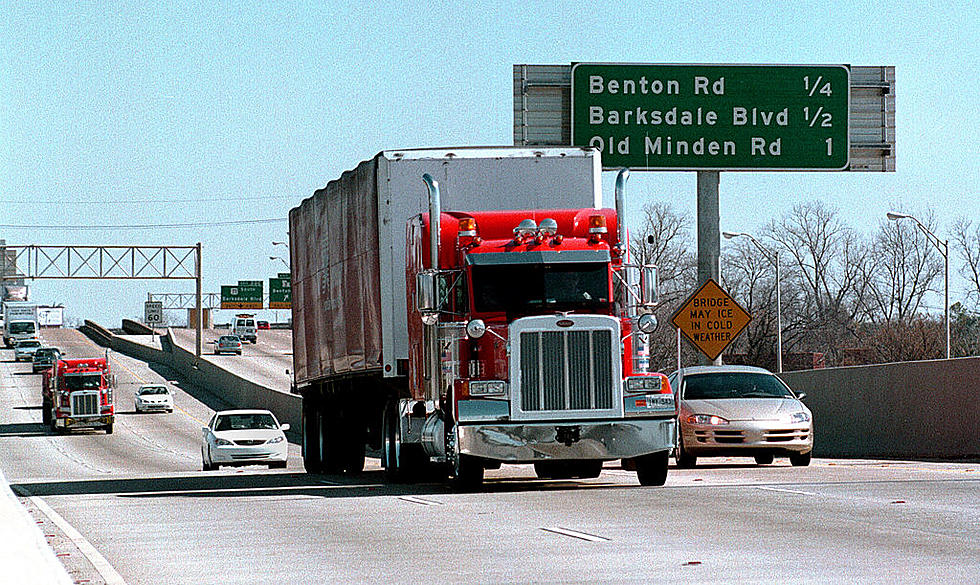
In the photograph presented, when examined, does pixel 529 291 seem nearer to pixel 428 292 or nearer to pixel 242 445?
pixel 428 292

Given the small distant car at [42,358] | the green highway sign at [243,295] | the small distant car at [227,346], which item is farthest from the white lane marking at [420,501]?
the green highway sign at [243,295]

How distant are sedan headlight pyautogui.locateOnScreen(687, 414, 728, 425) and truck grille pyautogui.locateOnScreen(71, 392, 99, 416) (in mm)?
47891

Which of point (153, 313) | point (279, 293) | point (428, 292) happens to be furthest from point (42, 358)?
point (428, 292)

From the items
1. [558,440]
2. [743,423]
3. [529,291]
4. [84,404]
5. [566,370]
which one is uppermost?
[529,291]

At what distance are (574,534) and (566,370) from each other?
213 inches

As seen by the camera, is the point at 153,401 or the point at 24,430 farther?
the point at 153,401

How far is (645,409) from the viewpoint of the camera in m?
19.2

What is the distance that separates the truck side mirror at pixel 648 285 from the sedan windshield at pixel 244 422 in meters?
21.6

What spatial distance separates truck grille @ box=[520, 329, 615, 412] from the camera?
1909 cm

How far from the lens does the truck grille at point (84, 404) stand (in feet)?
222

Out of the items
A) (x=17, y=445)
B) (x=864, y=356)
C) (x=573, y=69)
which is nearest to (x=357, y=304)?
(x=573, y=69)

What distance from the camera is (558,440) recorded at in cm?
1905

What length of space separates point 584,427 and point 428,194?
146 inches

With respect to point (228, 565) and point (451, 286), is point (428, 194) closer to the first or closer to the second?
point (451, 286)
